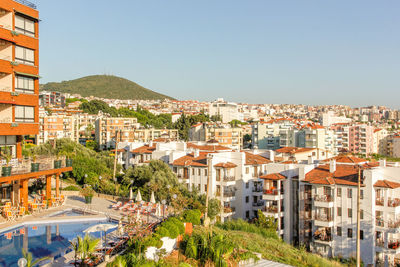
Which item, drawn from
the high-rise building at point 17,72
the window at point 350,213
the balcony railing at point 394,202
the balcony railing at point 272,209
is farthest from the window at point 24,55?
the balcony railing at point 394,202

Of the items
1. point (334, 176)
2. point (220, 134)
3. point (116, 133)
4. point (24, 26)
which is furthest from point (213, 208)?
point (220, 134)

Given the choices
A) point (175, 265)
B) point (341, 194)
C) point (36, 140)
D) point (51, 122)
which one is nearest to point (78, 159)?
point (341, 194)

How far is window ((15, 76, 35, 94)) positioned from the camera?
21.8 metres

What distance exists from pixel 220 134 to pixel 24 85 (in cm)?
7848

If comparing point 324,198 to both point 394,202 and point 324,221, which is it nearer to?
point 324,221

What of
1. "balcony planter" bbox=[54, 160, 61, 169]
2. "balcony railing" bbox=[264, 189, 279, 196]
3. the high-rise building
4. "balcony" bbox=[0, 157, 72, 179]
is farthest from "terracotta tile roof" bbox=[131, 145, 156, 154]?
the high-rise building

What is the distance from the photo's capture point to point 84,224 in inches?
775

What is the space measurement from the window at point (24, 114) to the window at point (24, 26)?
4079 millimetres

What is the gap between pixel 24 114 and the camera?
22328mm

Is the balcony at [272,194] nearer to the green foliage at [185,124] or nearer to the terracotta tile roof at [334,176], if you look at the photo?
the terracotta tile roof at [334,176]

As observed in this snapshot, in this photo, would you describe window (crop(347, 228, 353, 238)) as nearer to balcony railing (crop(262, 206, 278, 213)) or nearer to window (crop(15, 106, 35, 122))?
balcony railing (crop(262, 206, 278, 213))

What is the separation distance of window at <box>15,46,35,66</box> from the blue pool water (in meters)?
8.97

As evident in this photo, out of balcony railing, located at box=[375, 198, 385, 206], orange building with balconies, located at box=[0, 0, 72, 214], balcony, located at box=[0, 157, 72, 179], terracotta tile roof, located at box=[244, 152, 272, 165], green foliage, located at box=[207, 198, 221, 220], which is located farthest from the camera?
terracotta tile roof, located at box=[244, 152, 272, 165]

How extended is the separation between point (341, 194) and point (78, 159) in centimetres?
2587
